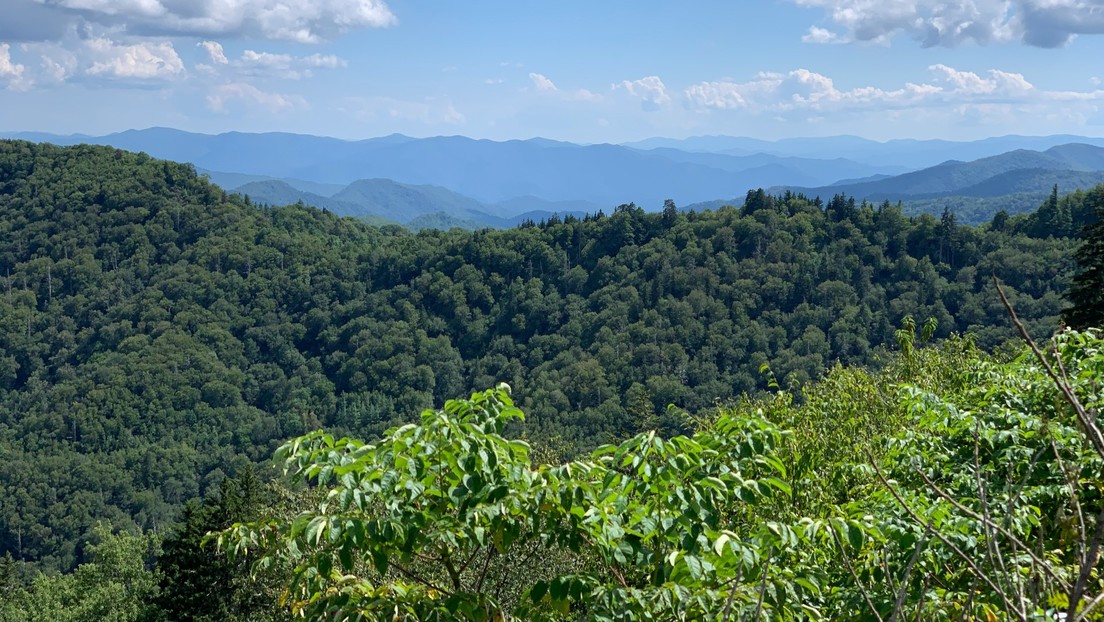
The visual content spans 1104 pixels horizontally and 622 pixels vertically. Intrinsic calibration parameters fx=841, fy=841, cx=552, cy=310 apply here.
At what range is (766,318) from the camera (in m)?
85.1

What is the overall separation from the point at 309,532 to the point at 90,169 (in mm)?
142177

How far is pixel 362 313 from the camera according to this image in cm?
10706

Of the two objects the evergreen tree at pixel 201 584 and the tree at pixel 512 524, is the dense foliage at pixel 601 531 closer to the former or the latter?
the tree at pixel 512 524

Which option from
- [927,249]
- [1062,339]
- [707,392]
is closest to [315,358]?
[707,392]

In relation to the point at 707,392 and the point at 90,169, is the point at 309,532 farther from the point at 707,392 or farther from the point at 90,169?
the point at 90,169

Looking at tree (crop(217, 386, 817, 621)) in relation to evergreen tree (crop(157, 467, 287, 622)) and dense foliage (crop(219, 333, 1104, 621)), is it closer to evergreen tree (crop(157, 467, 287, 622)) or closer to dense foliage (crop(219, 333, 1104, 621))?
dense foliage (crop(219, 333, 1104, 621))

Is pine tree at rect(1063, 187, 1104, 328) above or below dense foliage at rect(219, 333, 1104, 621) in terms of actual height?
below

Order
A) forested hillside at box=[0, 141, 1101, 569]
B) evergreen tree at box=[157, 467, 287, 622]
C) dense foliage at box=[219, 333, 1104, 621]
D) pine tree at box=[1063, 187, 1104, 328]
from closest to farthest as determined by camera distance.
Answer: dense foliage at box=[219, 333, 1104, 621] < evergreen tree at box=[157, 467, 287, 622] < pine tree at box=[1063, 187, 1104, 328] < forested hillside at box=[0, 141, 1101, 569]

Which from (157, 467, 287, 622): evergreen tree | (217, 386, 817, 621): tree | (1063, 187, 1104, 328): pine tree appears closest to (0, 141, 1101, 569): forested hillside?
(1063, 187, 1104, 328): pine tree

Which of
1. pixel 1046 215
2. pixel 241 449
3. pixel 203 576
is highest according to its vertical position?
pixel 1046 215

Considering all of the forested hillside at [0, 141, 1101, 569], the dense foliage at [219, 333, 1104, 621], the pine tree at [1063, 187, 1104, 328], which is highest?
the dense foliage at [219, 333, 1104, 621]

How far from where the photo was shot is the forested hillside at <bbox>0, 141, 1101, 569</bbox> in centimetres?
7450

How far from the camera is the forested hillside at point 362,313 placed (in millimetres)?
74500

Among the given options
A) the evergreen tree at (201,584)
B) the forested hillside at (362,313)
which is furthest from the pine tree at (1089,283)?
the forested hillside at (362,313)
